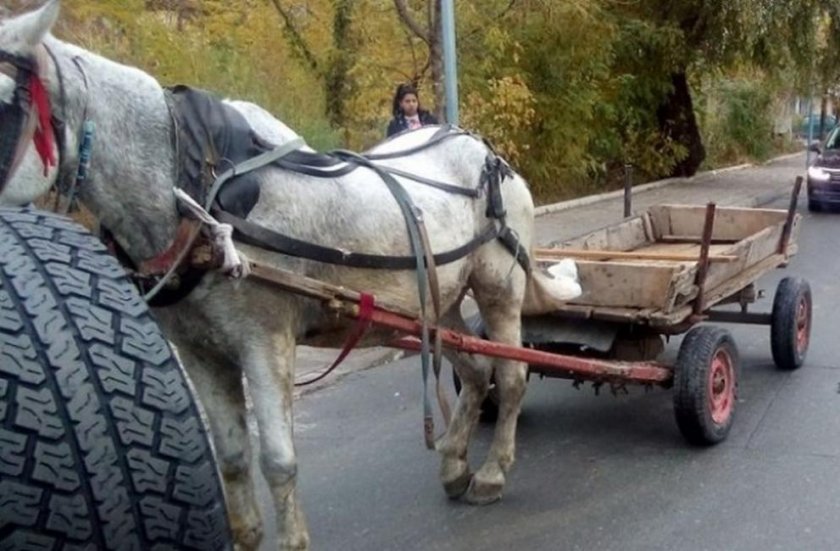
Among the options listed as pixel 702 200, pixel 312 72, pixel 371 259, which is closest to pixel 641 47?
pixel 702 200

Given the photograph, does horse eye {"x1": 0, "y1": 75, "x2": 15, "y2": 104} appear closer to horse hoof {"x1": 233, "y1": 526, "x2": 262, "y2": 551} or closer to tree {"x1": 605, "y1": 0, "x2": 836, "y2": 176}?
horse hoof {"x1": 233, "y1": 526, "x2": 262, "y2": 551}

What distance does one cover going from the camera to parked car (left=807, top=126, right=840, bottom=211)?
19.5 m

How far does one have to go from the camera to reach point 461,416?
5.93 m

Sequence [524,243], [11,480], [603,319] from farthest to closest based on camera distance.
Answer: [603,319]
[524,243]
[11,480]

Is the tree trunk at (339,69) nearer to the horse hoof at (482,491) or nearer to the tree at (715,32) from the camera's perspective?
the tree at (715,32)

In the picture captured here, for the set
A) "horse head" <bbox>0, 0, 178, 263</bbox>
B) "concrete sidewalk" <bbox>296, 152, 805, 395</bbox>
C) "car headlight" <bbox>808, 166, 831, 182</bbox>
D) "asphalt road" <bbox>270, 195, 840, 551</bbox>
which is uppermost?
"horse head" <bbox>0, 0, 178, 263</bbox>

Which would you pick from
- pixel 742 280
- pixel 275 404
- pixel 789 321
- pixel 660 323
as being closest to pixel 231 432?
pixel 275 404

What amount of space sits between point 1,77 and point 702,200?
59.1 ft

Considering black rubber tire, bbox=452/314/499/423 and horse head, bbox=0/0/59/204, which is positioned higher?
horse head, bbox=0/0/59/204

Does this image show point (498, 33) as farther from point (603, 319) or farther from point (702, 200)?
point (603, 319)

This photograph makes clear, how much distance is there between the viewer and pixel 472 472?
19.9 ft

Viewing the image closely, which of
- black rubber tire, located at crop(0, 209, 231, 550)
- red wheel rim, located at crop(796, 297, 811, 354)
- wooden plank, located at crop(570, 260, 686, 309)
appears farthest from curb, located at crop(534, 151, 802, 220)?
black rubber tire, located at crop(0, 209, 231, 550)

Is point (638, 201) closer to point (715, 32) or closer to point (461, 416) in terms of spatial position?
point (715, 32)

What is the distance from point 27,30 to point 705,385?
409cm
